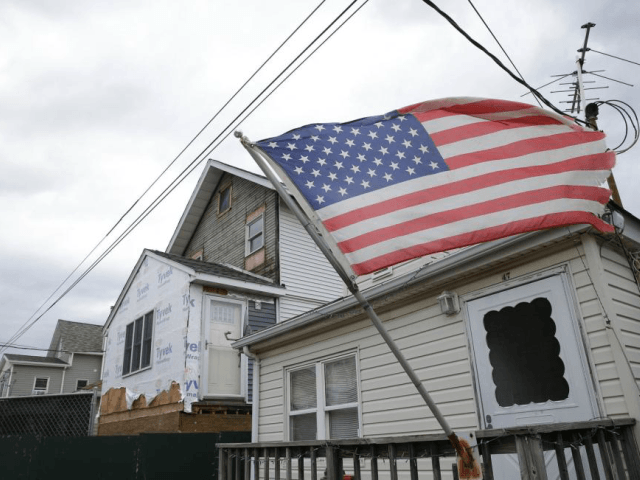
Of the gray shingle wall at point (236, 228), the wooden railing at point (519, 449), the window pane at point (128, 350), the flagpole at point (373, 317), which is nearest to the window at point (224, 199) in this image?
the gray shingle wall at point (236, 228)

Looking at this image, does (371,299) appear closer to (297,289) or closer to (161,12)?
(161,12)

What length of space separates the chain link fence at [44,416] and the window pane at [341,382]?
11295mm

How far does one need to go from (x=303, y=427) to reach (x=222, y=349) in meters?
5.44

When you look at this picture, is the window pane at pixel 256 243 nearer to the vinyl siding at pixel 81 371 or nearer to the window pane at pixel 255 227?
the window pane at pixel 255 227

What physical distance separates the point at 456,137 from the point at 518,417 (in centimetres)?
305

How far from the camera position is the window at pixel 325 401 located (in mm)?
7566

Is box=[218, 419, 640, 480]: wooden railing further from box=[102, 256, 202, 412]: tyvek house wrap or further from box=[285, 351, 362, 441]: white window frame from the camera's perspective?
box=[102, 256, 202, 412]: tyvek house wrap

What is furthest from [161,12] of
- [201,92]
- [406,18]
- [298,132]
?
[298,132]

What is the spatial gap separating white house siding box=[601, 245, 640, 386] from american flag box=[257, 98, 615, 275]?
1366mm

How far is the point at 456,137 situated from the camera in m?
4.09

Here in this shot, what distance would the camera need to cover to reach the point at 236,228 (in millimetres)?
17656

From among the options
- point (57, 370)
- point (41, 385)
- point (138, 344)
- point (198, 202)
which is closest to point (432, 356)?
point (138, 344)

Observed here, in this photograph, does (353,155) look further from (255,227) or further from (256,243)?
(255,227)

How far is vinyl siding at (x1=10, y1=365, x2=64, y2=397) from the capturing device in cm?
3391
